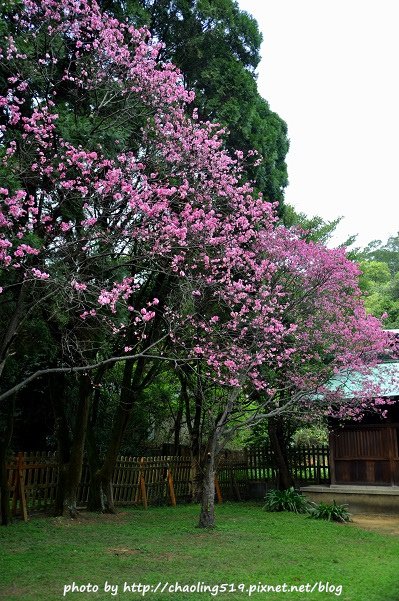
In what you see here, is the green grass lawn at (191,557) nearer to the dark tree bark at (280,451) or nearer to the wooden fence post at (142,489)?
the wooden fence post at (142,489)

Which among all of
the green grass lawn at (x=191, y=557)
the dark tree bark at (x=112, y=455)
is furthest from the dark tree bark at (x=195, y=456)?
the green grass lawn at (x=191, y=557)

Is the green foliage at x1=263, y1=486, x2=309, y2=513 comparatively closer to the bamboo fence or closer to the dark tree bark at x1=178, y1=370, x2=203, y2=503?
the dark tree bark at x1=178, y1=370, x2=203, y2=503

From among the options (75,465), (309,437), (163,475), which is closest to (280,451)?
(163,475)

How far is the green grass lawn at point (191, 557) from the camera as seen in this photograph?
6.19 m

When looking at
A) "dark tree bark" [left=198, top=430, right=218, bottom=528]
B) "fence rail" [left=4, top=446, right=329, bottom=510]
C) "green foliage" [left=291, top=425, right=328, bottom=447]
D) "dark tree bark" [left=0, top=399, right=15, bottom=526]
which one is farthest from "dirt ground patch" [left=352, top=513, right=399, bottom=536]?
"green foliage" [left=291, top=425, right=328, bottom=447]

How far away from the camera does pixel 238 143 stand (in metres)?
12.2

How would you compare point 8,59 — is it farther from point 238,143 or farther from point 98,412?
point 98,412

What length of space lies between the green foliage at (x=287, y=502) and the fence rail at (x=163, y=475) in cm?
302

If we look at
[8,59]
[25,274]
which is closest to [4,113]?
[8,59]

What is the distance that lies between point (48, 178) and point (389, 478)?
11.4 meters

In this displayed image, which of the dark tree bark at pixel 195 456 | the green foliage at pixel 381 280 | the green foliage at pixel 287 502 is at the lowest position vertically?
the green foliage at pixel 287 502

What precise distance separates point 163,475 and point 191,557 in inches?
326

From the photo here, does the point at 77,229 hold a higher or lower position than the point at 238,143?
lower

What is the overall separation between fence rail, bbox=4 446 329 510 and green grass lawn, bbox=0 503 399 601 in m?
0.95
